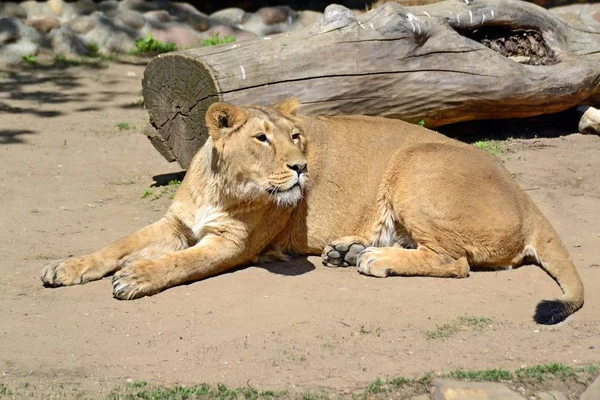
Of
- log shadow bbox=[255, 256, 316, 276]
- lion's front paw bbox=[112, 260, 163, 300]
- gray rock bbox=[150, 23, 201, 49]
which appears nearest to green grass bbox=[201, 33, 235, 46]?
gray rock bbox=[150, 23, 201, 49]

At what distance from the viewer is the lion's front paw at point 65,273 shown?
6.21 meters

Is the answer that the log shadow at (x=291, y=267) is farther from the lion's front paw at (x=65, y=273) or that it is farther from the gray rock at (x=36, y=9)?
the gray rock at (x=36, y=9)

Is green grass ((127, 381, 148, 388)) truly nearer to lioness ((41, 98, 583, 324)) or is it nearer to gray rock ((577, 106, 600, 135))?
lioness ((41, 98, 583, 324))

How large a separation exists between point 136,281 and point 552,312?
259 centimetres

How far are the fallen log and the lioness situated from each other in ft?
3.59

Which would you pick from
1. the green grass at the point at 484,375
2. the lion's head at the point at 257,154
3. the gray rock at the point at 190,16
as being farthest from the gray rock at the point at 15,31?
the green grass at the point at 484,375

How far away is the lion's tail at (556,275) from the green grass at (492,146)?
2.66m

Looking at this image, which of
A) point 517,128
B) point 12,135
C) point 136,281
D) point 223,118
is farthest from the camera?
point 12,135

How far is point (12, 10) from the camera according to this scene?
13320 mm

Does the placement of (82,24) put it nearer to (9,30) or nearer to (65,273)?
(9,30)

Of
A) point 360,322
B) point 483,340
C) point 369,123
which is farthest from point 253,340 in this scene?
point 369,123

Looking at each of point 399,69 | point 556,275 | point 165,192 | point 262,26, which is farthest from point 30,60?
point 556,275

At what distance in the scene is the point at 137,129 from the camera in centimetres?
1057

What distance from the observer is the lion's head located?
6.16 meters
